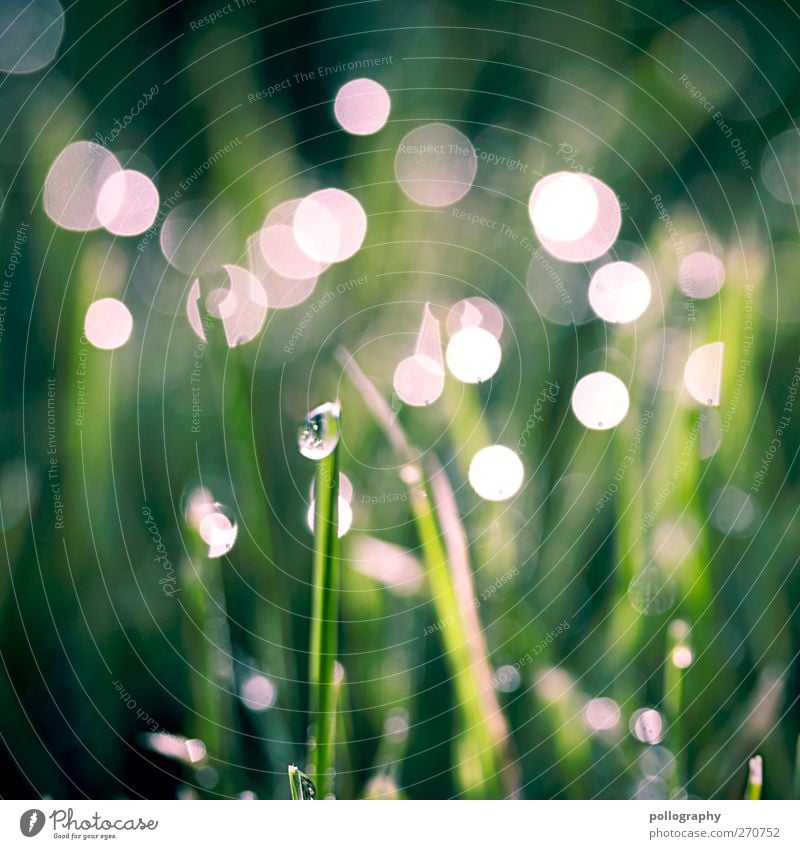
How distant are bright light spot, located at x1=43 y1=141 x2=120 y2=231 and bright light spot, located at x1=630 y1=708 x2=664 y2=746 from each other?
46cm

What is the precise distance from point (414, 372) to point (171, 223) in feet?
0.62

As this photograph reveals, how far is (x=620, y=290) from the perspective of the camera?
509 mm

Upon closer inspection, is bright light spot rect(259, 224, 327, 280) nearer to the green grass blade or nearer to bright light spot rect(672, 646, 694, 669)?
the green grass blade

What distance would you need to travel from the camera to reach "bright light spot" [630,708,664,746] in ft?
1.43

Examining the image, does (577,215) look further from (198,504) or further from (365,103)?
(198,504)

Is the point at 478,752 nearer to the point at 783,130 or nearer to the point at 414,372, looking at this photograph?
the point at 414,372

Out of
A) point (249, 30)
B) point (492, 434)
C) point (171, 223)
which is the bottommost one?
point (492, 434)

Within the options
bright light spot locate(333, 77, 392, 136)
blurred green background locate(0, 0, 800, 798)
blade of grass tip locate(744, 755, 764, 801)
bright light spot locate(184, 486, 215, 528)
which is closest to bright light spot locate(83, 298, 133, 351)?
→ blurred green background locate(0, 0, 800, 798)

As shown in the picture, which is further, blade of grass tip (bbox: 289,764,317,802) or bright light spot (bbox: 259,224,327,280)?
bright light spot (bbox: 259,224,327,280)

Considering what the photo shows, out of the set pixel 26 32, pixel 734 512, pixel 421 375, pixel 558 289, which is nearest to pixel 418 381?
pixel 421 375

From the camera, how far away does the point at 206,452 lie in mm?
493

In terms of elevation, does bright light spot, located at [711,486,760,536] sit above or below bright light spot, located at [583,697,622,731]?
above
